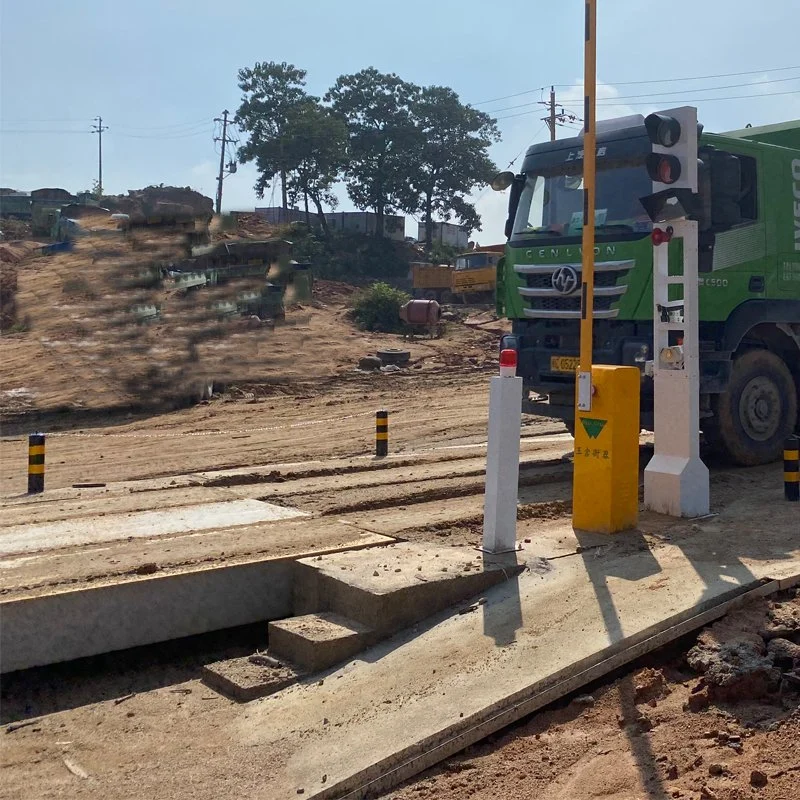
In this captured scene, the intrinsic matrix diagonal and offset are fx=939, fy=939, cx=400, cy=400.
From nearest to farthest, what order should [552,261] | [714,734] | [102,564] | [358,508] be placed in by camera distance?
[714,734] < [102,564] < [358,508] < [552,261]

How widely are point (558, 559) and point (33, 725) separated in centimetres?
351

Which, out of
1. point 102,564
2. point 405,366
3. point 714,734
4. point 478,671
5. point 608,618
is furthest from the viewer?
point 405,366

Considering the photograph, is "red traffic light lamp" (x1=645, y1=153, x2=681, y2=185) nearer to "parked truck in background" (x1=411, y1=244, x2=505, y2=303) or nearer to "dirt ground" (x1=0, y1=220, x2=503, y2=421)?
"dirt ground" (x1=0, y1=220, x2=503, y2=421)

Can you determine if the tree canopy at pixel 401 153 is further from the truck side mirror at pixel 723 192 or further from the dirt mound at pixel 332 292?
the truck side mirror at pixel 723 192

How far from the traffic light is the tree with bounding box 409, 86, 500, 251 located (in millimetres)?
51149

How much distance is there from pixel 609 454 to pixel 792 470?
237cm

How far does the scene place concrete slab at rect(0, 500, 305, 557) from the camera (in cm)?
709

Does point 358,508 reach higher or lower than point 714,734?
higher

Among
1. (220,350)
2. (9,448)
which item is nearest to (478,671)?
(9,448)

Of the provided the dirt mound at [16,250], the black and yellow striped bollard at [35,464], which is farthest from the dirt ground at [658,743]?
the dirt mound at [16,250]

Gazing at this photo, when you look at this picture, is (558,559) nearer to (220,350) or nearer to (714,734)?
(714,734)

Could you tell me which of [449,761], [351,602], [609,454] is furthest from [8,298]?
[449,761]

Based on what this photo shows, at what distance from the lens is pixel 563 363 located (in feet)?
33.5

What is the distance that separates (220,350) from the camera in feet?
62.5
